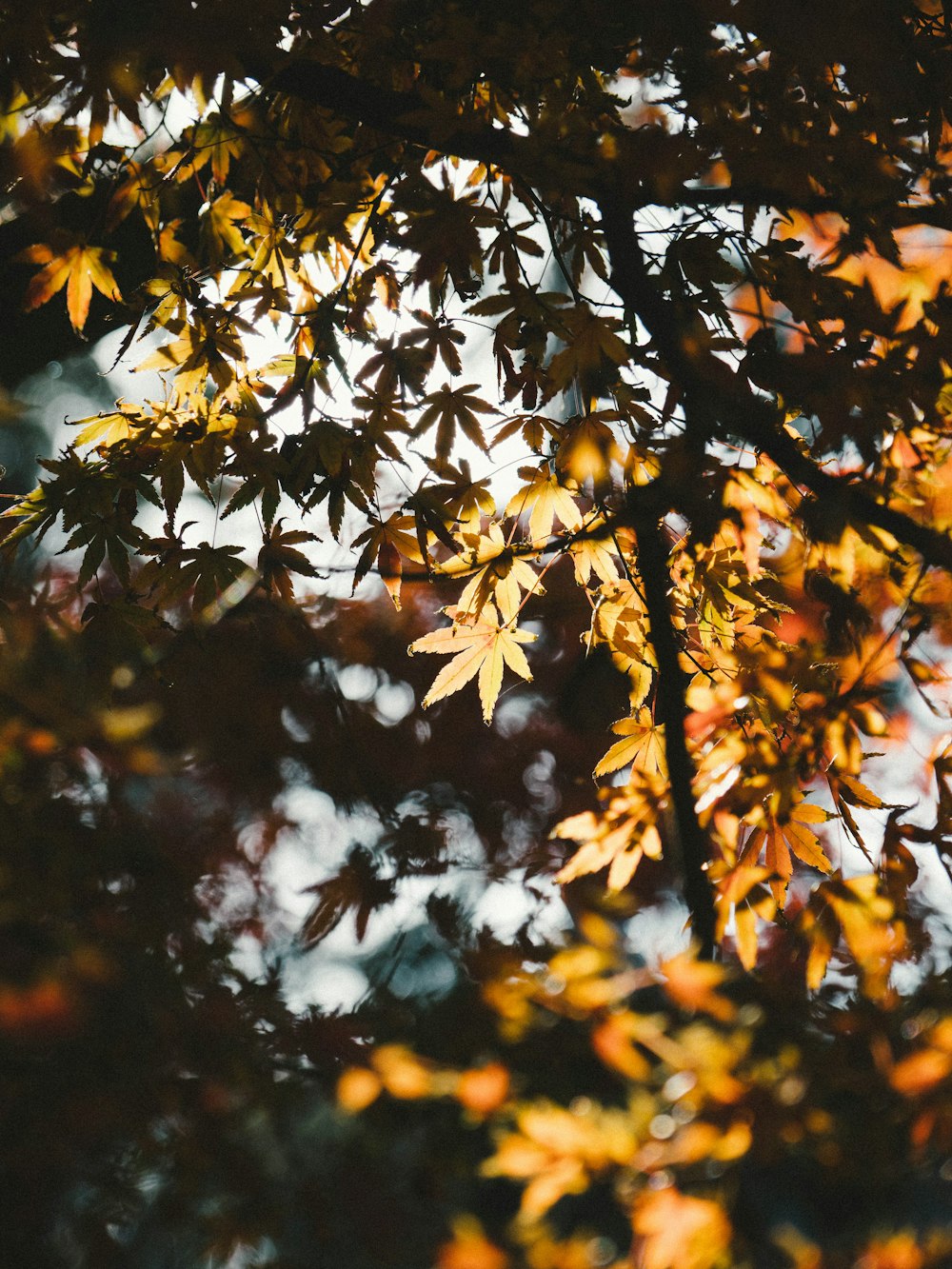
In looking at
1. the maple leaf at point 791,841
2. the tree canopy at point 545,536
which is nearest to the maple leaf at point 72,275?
the tree canopy at point 545,536

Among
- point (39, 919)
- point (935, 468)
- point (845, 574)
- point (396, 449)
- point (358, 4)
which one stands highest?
point (358, 4)

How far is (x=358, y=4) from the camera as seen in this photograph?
1.12m

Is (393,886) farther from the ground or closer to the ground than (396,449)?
closer to the ground

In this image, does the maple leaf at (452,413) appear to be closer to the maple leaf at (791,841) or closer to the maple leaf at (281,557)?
the maple leaf at (281,557)

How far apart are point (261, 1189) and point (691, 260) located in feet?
4.69

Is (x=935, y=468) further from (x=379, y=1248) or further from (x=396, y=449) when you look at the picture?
(x=379, y=1248)

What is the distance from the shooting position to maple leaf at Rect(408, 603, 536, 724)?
114cm

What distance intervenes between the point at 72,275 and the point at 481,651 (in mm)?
767

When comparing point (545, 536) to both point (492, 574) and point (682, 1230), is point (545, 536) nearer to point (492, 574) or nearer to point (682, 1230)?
point (492, 574)

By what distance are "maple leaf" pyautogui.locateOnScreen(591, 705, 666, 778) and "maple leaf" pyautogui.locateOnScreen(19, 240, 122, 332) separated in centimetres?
93

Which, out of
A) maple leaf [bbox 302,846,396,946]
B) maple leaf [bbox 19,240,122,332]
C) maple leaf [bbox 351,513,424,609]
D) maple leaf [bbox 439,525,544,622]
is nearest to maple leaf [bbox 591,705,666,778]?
maple leaf [bbox 439,525,544,622]

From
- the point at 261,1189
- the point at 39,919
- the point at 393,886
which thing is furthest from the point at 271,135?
the point at 393,886

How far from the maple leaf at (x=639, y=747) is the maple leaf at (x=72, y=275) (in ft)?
3.05

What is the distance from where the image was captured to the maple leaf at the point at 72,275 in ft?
3.40
